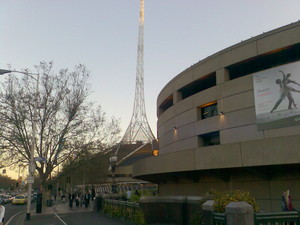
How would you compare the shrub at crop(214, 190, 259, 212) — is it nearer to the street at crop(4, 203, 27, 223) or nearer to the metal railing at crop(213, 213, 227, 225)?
the metal railing at crop(213, 213, 227, 225)

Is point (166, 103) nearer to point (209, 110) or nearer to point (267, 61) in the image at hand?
point (209, 110)

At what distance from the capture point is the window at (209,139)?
90.3 ft

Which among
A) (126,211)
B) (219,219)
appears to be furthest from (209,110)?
(219,219)

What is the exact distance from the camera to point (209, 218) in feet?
34.3

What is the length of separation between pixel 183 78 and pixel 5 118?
56.8 feet

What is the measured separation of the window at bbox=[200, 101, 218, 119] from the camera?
1067 inches

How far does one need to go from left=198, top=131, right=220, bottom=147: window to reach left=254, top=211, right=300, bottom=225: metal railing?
19123 mm

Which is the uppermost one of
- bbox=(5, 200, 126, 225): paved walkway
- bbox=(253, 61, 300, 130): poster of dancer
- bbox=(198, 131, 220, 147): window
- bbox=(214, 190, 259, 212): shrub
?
bbox=(253, 61, 300, 130): poster of dancer

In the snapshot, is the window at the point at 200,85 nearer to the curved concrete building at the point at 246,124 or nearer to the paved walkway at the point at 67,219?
the curved concrete building at the point at 246,124

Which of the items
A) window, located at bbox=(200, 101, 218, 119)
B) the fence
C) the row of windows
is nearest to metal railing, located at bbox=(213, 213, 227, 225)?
the fence

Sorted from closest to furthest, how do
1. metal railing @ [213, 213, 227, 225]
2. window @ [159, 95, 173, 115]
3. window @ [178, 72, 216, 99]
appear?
metal railing @ [213, 213, 227, 225], window @ [178, 72, 216, 99], window @ [159, 95, 173, 115]

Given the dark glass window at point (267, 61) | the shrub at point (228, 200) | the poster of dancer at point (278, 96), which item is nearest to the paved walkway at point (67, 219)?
the shrub at point (228, 200)

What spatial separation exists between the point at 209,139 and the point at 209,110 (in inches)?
106

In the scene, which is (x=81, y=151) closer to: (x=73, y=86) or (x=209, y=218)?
(x=73, y=86)
